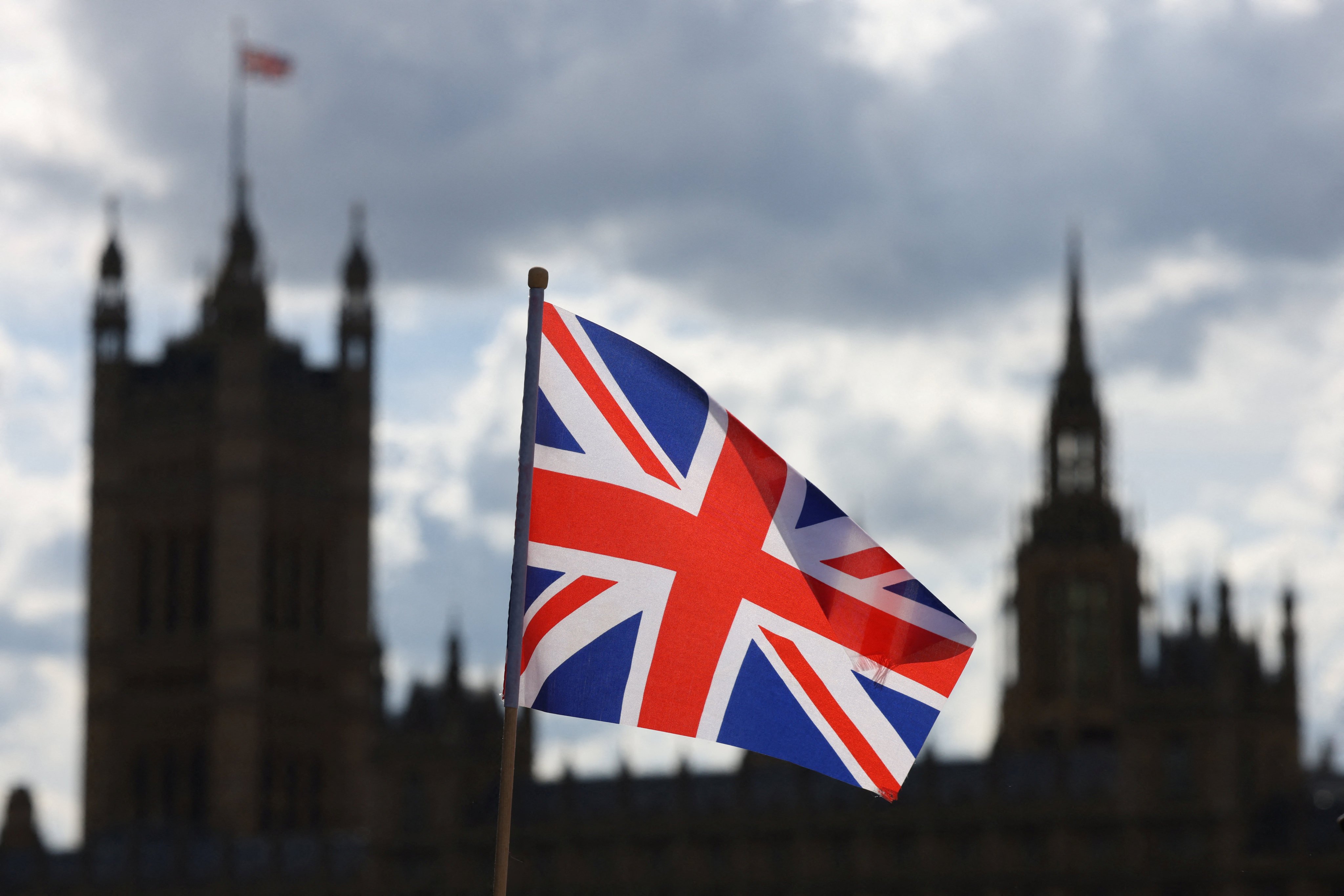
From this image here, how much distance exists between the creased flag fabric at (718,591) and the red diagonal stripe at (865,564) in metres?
0.01

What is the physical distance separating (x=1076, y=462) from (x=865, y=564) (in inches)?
4278

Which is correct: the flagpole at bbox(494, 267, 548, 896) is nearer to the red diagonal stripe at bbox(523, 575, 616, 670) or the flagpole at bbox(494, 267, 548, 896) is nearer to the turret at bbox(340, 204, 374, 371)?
the red diagonal stripe at bbox(523, 575, 616, 670)

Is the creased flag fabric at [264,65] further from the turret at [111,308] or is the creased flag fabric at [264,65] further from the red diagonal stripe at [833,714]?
the red diagonal stripe at [833,714]

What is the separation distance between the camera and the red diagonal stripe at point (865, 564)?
18422mm

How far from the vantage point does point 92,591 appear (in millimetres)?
147500

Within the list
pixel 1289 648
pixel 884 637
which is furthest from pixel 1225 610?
pixel 884 637

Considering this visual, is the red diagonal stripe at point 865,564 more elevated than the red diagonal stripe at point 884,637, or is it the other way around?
the red diagonal stripe at point 865,564

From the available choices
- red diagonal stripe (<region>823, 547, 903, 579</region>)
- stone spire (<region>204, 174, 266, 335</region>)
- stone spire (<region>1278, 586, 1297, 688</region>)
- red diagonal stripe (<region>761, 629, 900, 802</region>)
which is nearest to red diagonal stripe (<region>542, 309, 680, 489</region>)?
red diagonal stripe (<region>823, 547, 903, 579</region>)

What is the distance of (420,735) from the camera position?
121 m

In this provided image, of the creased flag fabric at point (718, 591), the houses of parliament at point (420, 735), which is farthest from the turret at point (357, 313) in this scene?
the creased flag fabric at point (718, 591)

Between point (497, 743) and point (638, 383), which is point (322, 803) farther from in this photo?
point (638, 383)

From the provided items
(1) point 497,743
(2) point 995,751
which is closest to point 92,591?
(1) point 497,743

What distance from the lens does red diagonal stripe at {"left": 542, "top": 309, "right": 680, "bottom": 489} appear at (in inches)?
706

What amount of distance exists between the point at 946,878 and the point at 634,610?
320 ft
